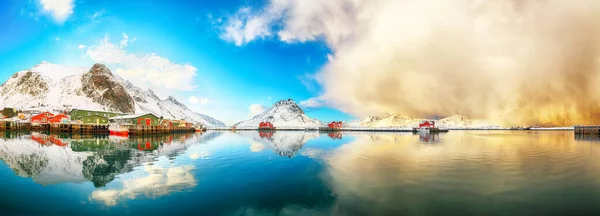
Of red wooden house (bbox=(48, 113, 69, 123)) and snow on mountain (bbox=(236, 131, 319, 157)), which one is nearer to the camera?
snow on mountain (bbox=(236, 131, 319, 157))

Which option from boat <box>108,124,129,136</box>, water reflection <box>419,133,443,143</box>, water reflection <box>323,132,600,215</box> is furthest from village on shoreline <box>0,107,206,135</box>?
water reflection <box>323,132,600,215</box>

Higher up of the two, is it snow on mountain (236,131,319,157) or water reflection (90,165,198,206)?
water reflection (90,165,198,206)

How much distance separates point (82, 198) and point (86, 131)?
→ 109 metres

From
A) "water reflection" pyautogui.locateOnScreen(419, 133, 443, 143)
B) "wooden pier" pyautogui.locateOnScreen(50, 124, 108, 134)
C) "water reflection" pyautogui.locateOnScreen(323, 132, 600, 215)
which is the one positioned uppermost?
"water reflection" pyautogui.locateOnScreen(323, 132, 600, 215)

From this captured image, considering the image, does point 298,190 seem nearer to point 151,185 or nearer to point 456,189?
point 151,185

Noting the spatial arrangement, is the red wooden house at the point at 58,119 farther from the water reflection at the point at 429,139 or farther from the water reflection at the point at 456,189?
the water reflection at the point at 429,139

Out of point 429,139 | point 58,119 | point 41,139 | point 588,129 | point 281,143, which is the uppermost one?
point 58,119

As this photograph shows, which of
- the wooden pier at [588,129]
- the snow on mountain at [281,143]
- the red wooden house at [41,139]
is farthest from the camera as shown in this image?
the wooden pier at [588,129]

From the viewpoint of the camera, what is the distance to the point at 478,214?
40.3 feet

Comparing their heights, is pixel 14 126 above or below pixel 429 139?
above

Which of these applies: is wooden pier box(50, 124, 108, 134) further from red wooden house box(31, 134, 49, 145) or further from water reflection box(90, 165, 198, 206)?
water reflection box(90, 165, 198, 206)

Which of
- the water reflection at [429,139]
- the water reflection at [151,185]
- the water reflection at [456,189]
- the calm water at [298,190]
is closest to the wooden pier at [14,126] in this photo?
the calm water at [298,190]

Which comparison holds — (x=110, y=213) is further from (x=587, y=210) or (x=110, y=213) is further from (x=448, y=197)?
(x=587, y=210)

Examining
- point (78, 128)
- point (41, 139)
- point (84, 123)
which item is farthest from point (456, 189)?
point (84, 123)
